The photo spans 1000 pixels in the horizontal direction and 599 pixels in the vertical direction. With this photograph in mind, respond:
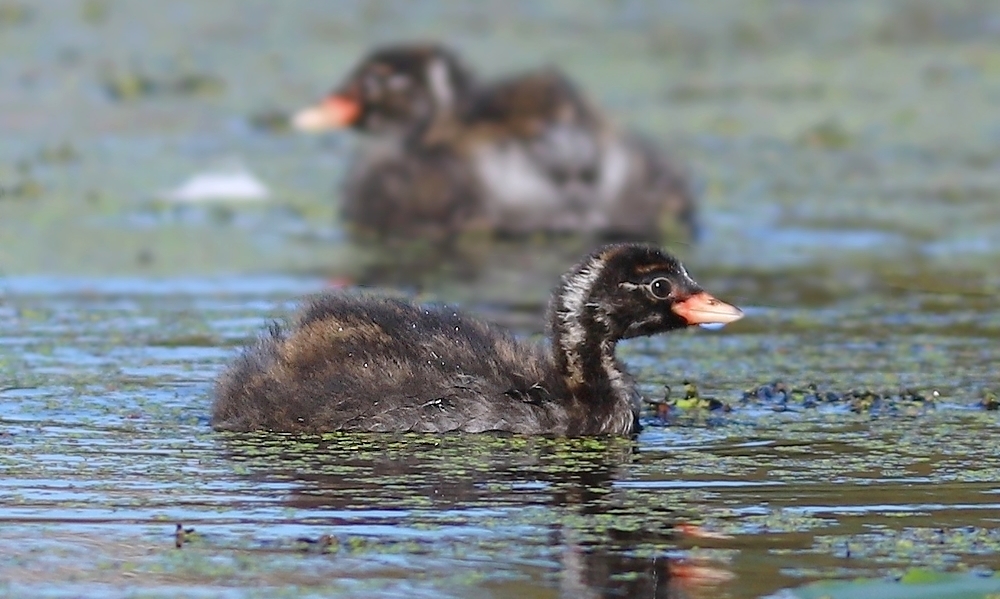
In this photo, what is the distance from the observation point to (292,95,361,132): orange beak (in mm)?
17172

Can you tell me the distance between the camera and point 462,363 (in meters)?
8.62

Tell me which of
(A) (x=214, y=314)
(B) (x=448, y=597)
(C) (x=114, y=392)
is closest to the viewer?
(B) (x=448, y=597)

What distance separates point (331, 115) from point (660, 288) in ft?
28.3

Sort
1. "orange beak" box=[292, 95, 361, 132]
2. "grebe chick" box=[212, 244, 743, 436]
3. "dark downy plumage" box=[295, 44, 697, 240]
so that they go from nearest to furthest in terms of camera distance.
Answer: "grebe chick" box=[212, 244, 743, 436] < "dark downy plumage" box=[295, 44, 697, 240] < "orange beak" box=[292, 95, 361, 132]

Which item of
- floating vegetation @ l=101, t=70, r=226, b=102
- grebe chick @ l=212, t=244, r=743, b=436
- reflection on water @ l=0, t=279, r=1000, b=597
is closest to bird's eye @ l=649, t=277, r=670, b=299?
grebe chick @ l=212, t=244, r=743, b=436

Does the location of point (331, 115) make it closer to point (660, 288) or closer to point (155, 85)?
point (155, 85)

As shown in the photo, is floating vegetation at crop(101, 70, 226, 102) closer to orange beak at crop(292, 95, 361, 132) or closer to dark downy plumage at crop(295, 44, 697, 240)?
orange beak at crop(292, 95, 361, 132)

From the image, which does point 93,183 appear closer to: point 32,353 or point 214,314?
point 214,314

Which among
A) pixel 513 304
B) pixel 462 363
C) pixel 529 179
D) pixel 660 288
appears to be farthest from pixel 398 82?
pixel 462 363

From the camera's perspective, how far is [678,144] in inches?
776

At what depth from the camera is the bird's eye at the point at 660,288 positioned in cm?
898

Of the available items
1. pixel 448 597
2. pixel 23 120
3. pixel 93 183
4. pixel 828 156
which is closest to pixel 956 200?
pixel 828 156

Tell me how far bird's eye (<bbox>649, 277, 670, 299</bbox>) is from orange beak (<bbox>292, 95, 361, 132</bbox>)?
8.51 meters

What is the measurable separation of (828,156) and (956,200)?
7.02 ft
